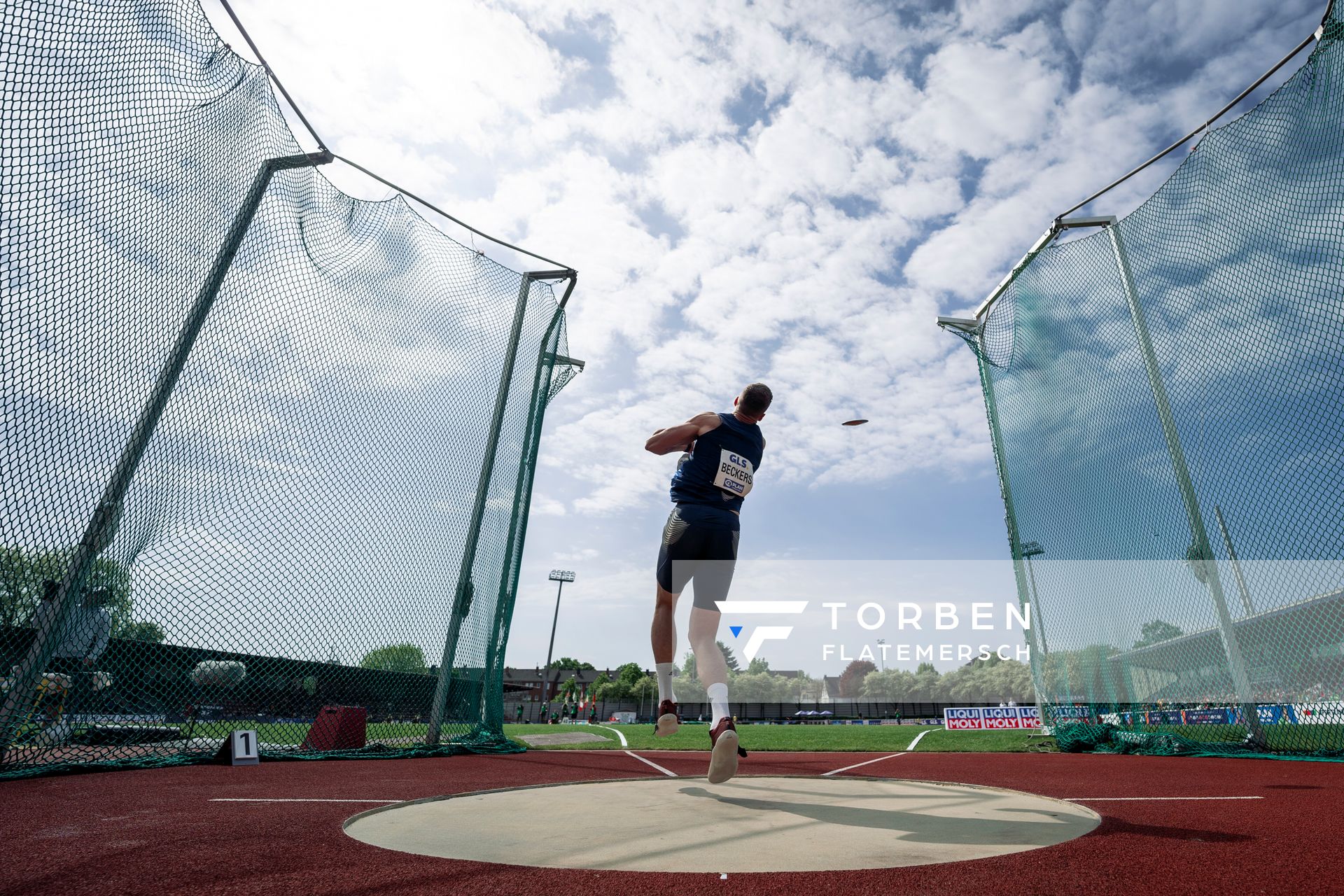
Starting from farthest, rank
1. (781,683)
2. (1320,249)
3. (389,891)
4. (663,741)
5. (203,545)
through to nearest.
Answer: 1. (781,683)
2. (663,741)
3. (1320,249)
4. (203,545)
5. (389,891)

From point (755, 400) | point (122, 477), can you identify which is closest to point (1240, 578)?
point (755, 400)

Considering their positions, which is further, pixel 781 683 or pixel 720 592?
pixel 781 683

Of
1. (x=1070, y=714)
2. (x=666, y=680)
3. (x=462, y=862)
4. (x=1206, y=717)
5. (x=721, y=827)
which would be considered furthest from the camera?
(x=1070, y=714)

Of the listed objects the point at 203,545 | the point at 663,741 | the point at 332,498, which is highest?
the point at 332,498

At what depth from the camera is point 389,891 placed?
1.54m

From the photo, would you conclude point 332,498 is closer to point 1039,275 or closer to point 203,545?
point 203,545

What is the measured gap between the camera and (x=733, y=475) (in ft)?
13.1

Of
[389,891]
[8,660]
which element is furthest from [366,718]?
[389,891]

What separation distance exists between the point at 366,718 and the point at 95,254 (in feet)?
15.8

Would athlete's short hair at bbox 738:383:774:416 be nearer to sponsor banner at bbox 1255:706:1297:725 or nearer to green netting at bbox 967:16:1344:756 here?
green netting at bbox 967:16:1344:756

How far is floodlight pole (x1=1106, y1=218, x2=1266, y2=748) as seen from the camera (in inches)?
245

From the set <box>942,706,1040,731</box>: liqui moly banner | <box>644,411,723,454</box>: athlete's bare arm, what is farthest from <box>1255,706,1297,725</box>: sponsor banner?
<box>942,706,1040,731</box>: liqui moly banner

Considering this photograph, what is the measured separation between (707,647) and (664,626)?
0.96 feet

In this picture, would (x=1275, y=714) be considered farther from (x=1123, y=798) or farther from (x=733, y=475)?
(x=733, y=475)
